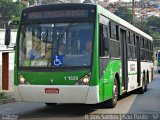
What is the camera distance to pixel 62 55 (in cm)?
1138

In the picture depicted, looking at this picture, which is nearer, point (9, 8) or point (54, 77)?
point (54, 77)

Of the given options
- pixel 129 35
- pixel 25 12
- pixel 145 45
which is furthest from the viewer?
pixel 145 45

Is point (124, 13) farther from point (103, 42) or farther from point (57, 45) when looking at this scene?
point (57, 45)

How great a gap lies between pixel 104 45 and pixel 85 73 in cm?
108

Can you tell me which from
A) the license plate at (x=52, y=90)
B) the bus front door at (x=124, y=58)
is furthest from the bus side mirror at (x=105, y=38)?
the bus front door at (x=124, y=58)

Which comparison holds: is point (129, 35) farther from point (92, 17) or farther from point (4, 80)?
point (4, 80)

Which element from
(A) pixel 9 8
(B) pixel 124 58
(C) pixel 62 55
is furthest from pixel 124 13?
(C) pixel 62 55

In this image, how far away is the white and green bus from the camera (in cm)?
1118

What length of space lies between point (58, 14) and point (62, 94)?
219 cm

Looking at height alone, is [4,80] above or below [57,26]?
below

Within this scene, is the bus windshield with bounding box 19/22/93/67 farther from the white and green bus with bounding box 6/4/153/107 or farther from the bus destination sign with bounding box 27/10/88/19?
the bus destination sign with bounding box 27/10/88/19

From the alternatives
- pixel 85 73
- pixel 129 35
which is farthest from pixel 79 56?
pixel 129 35

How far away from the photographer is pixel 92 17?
11586 millimetres

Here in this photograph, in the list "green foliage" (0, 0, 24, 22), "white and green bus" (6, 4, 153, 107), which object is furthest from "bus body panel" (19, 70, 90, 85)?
"green foliage" (0, 0, 24, 22)
